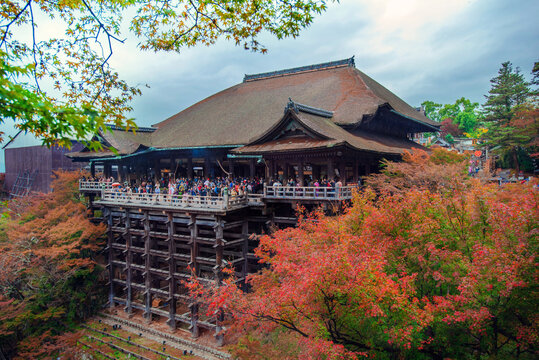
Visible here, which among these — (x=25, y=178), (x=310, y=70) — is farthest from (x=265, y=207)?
(x=25, y=178)

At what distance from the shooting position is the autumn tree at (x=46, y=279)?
1948 centimetres

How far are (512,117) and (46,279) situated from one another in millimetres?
41952

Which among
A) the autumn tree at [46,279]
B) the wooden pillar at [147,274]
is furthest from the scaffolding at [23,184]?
the wooden pillar at [147,274]

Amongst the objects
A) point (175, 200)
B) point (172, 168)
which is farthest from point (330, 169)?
point (172, 168)

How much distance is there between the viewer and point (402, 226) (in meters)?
12.1

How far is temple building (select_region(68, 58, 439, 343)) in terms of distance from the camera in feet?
61.0

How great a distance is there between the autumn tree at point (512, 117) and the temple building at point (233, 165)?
22.9ft

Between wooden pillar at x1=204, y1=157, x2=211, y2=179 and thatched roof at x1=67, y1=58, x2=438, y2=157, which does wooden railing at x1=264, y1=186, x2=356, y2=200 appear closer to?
thatched roof at x1=67, y1=58, x2=438, y2=157

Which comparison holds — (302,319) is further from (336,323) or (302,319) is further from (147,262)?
(147,262)

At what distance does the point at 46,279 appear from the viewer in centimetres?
2178

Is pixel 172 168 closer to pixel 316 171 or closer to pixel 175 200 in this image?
pixel 175 200

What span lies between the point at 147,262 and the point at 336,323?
50.4 ft

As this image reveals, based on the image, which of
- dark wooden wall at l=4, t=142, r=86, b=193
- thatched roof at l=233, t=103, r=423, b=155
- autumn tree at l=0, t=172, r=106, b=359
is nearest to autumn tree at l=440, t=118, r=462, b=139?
thatched roof at l=233, t=103, r=423, b=155

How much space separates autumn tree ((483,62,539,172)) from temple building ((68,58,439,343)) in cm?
699
